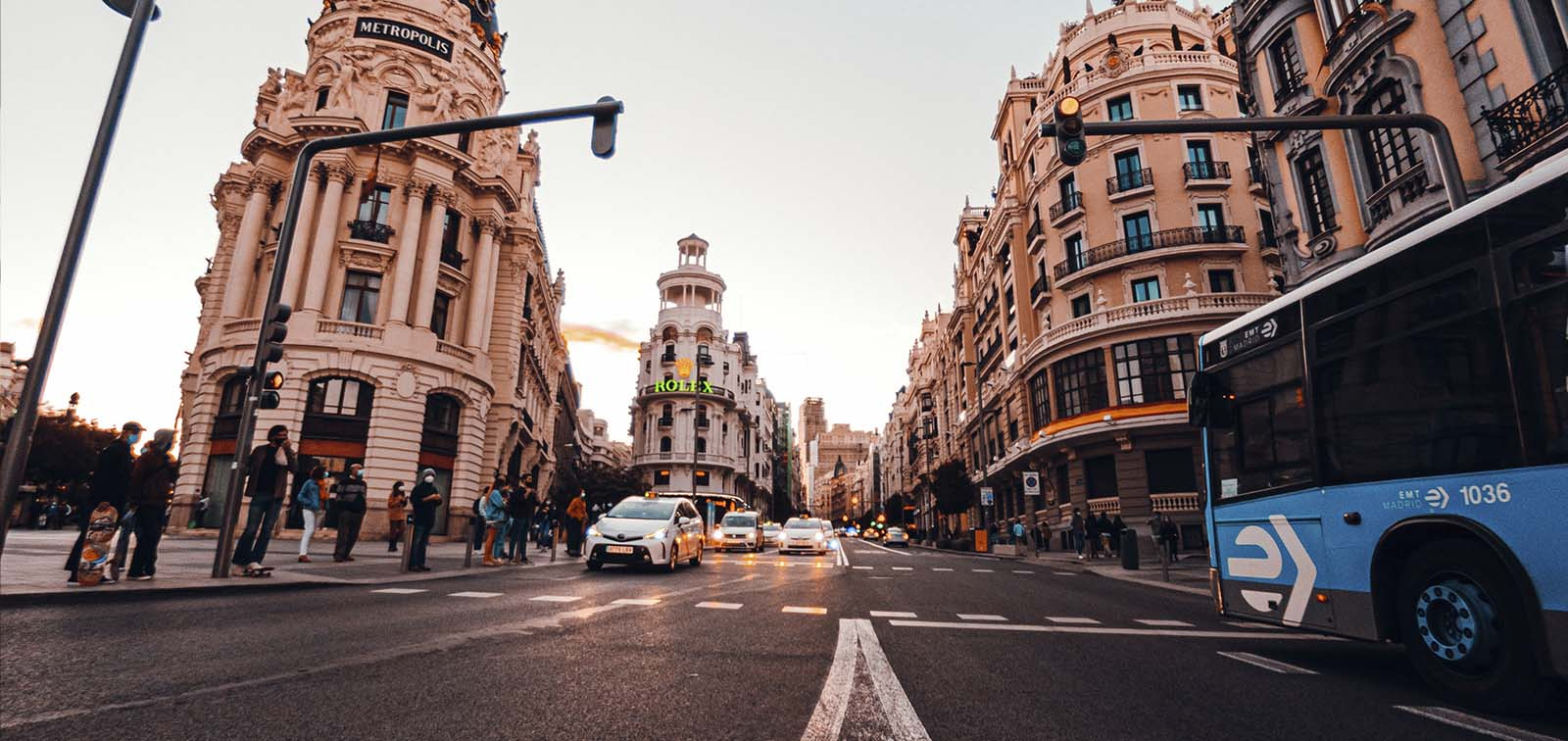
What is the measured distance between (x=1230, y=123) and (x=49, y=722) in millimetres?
10770

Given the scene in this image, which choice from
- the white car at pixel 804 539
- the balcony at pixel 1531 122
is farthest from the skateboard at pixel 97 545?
the balcony at pixel 1531 122

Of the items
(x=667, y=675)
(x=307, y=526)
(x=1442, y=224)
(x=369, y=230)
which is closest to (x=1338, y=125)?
(x=1442, y=224)

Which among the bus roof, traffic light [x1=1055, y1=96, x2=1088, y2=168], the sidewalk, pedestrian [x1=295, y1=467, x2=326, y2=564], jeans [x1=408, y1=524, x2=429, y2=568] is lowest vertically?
the sidewalk

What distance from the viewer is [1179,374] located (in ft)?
86.4

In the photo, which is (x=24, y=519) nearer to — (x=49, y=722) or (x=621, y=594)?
(x=621, y=594)

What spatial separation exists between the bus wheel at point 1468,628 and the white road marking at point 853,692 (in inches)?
133

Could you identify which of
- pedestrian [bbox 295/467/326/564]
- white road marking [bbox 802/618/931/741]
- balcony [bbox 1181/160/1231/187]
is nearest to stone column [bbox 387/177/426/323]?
pedestrian [bbox 295/467/326/564]

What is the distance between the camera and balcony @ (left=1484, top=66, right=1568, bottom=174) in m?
11.8

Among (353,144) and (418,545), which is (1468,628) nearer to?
(353,144)

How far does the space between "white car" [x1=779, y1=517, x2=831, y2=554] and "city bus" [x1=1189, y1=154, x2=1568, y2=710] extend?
1775 cm

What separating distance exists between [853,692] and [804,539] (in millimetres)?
20017

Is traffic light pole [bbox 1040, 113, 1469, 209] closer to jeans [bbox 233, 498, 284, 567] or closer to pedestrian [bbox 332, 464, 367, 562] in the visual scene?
jeans [bbox 233, 498, 284, 567]

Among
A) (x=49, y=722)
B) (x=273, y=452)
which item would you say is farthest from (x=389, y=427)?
(x=49, y=722)

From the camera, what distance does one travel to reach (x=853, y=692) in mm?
3584
